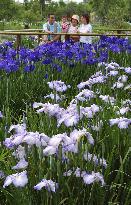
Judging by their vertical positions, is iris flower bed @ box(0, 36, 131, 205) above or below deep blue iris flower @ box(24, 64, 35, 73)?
above

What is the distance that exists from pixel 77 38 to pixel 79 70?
3.66 metres

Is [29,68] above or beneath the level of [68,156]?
beneath

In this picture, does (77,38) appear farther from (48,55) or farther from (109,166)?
(109,166)

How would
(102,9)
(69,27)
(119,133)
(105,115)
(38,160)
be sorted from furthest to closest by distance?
(102,9) → (69,27) → (105,115) → (119,133) → (38,160)

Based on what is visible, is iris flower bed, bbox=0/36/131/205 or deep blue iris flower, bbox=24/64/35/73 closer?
iris flower bed, bbox=0/36/131/205

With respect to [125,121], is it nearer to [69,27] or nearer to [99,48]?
[99,48]

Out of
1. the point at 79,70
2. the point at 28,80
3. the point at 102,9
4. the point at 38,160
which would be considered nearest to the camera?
the point at 38,160

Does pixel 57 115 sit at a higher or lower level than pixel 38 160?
higher

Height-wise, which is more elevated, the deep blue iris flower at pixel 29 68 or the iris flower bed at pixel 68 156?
the iris flower bed at pixel 68 156

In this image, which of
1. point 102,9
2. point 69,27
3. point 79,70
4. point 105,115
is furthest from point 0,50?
point 102,9

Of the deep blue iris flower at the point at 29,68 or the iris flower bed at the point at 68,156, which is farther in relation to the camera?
the deep blue iris flower at the point at 29,68

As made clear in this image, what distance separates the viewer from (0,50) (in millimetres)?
8508

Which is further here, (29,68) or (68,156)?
(29,68)

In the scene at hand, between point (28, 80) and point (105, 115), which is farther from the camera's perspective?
point (28, 80)
